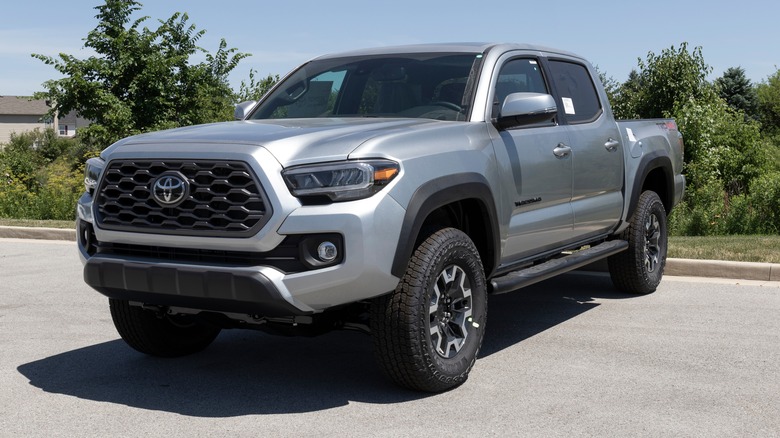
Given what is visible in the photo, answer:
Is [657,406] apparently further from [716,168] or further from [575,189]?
[716,168]

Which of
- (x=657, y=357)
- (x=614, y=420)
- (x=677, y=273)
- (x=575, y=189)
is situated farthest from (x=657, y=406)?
(x=677, y=273)

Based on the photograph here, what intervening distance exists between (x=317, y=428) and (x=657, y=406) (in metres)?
1.81

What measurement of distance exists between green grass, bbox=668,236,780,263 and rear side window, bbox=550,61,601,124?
9.58 feet

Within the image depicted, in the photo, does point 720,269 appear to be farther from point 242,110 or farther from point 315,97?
point 242,110

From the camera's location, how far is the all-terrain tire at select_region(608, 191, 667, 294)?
8250 millimetres

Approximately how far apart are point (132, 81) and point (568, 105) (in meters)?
25.7

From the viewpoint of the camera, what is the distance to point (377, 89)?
655 cm

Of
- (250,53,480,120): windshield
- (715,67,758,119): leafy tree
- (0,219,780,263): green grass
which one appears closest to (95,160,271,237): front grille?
(250,53,480,120): windshield

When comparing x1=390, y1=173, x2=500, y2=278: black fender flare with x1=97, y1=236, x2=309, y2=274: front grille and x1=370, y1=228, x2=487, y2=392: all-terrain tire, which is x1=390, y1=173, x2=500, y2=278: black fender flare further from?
x1=97, y1=236, x2=309, y2=274: front grille

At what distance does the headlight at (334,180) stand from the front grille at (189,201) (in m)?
0.19

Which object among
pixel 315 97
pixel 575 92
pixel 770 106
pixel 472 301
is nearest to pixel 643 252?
pixel 575 92

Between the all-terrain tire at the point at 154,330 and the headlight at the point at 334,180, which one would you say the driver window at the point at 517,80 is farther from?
the all-terrain tire at the point at 154,330

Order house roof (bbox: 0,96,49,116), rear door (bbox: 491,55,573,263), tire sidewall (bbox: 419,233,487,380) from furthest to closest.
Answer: house roof (bbox: 0,96,49,116)
rear door (bbox: 491,55,573,263)
tire sidewall (bbox: 419,233,487,380)

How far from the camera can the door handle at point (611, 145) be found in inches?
297
